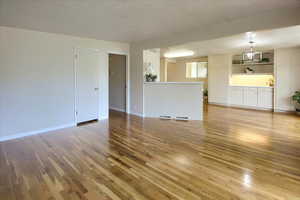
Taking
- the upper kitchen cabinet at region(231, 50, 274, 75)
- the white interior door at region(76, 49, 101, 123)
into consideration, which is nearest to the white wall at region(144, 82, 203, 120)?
the white interior door at region(76, 49, 101, 123)

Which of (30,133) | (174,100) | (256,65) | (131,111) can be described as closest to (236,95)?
(256,65)

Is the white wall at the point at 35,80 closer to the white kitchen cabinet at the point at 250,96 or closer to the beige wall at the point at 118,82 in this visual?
the beige wall at the point at 118,82

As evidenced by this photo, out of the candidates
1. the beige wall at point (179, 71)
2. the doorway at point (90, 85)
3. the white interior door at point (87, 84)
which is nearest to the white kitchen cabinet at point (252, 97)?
the beige wall at point (179, 71)

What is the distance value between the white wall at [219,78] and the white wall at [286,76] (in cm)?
190

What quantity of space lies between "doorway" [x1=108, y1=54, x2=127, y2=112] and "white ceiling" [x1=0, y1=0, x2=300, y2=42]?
2377mm

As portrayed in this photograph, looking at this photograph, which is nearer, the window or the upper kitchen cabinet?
the upper kitchen cabinet

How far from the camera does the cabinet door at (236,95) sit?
322 inches

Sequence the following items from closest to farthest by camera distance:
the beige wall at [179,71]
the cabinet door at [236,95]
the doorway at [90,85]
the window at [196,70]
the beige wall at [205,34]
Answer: the beige wall at [205,34] < the doorway at [90,85] < the cabinet door at [236,95] < the window at [196,70] < the beige wall at [179,71]

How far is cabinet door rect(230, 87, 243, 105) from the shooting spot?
8.19m

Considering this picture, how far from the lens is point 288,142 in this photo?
374 centimetres

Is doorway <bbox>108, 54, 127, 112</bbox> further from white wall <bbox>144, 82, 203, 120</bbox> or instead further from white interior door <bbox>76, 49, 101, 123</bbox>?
white interior door <bbox>76, 49, 101, 123</bbox>

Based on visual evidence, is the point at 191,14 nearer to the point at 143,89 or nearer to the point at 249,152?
the point at 249,152

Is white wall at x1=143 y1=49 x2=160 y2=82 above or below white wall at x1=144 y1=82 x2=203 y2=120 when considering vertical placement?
above

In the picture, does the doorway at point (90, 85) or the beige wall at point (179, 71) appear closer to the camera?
the doorway at point (90, 85)
